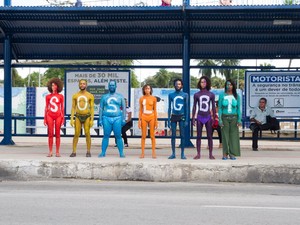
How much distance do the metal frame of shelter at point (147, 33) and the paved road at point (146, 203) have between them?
19.3ft

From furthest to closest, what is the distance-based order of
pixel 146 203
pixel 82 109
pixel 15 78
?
pixel 15 78, pixel 82 109, pixel 146 203

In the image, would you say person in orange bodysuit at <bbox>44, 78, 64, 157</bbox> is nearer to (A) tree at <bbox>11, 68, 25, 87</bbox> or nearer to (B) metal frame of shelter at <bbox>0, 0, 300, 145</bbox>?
(B) metal frame of shelter at <bbox>0, 0, 300, 145</bbox>

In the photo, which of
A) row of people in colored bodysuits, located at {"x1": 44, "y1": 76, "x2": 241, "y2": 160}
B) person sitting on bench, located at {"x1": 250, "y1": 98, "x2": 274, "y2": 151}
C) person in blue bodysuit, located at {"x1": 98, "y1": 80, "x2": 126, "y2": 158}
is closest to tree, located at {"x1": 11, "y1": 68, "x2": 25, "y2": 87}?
person sitting on bench, located at {"x1": 250, "y1": 98, "x2": 274, "y2": 151}

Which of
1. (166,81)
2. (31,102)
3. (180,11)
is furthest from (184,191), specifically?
(166,81)

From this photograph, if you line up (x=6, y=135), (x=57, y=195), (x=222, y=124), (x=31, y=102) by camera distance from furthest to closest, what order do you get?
1. (x=31, y=102)
2. (x=6, y=135)
3. (x=222, y=124)
4. (x=57, y=195)

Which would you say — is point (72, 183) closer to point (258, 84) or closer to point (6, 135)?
point (6, 135)

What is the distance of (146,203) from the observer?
918cm

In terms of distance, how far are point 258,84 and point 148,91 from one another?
540 cm

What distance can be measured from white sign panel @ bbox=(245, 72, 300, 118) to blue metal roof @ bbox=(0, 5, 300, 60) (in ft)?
2.63

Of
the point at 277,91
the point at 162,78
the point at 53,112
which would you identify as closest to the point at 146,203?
the point at 53,112

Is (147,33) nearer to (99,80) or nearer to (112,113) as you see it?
(99,80)

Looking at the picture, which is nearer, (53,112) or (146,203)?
(146,203)

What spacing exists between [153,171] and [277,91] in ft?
23.5

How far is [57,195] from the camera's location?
10023mm
